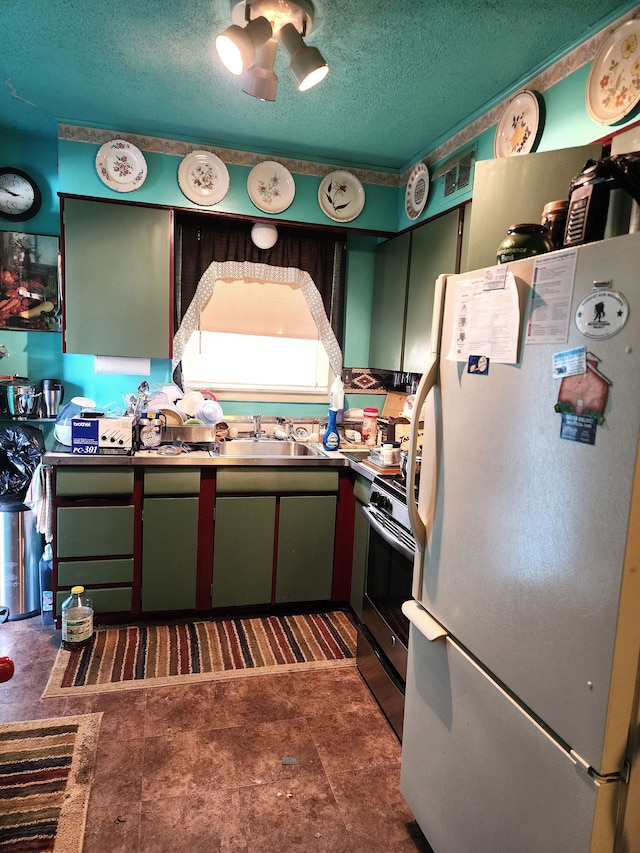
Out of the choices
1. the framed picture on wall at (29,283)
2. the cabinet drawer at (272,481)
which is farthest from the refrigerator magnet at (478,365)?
the framed picture on wall at (29,283)

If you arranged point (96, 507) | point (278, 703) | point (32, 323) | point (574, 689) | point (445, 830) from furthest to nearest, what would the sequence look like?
point (32, 323) → point (96, 507) → point (278, 703) → point (445, 830) → point (574, 689)

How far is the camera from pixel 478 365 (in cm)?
134

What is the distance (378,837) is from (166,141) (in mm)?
3318

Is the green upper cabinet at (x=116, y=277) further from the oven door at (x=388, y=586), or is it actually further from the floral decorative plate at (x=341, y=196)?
the oven door at (x=388, y=586)

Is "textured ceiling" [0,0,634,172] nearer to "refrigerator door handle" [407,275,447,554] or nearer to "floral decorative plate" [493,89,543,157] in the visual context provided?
"floral decorative plate" [493,89,543,157]

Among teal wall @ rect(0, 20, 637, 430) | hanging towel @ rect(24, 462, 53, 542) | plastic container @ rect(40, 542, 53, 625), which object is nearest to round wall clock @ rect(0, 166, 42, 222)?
teal wall @ rect(0, 20, 637, 430)

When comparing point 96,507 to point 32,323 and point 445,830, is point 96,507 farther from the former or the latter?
point 445,830

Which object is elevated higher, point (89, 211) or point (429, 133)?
point (429, 133)

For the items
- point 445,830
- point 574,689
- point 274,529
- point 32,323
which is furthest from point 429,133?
point 445,830

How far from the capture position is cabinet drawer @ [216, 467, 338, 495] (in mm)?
2873

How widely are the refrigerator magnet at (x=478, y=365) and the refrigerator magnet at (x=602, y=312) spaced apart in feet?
0.96

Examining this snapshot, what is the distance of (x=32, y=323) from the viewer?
319cm

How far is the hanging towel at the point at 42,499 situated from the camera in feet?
8.93

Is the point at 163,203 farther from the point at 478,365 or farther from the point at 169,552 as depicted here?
the point at 478,365
